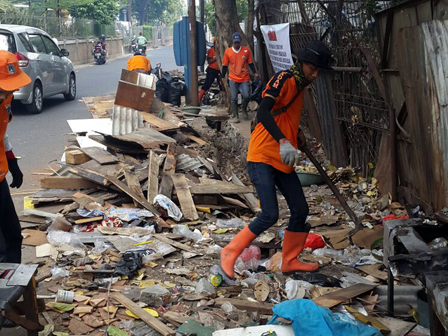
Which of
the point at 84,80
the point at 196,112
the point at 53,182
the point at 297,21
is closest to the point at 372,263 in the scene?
the point at 53,182

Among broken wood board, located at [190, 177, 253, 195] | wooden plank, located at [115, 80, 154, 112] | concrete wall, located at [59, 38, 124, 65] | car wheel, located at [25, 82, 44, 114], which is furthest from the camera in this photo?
concrete wall, located at [59, 38, 124, 65]

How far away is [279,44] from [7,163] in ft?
23.1

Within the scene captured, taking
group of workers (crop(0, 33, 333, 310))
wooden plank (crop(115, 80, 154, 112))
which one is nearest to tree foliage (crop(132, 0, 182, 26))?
wooden plank (crop(115, 80, 154, 112))

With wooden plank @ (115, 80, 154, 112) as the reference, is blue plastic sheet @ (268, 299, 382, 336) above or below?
below

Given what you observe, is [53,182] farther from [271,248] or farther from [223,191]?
[271,248]

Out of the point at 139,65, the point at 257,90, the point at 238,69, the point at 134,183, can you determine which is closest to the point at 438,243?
the point at 134,183

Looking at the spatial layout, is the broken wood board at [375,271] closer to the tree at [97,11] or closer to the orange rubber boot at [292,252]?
the orange rubber boot at [292,252]

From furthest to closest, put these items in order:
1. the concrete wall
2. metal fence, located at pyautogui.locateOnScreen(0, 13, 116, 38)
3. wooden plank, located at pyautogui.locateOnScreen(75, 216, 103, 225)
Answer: the concrete wall
metal fence, located at pyautogui.locateOnScreen(0, 13, 116, 38)
wooden plank, located at pyautogui.locateOnScreen(75, 216, 103, 225)

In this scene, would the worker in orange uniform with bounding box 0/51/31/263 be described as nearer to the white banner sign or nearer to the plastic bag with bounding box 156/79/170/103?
the white banner sign

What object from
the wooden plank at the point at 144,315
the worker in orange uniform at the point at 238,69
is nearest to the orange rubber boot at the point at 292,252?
the wooden plank at the point at 144,315

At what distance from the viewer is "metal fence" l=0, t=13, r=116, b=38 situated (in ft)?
105

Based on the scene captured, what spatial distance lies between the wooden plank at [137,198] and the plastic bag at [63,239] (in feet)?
3.11

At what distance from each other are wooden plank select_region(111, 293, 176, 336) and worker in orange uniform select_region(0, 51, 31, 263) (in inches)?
33.7

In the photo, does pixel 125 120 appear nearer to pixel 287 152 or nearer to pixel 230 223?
pixel 230 223
